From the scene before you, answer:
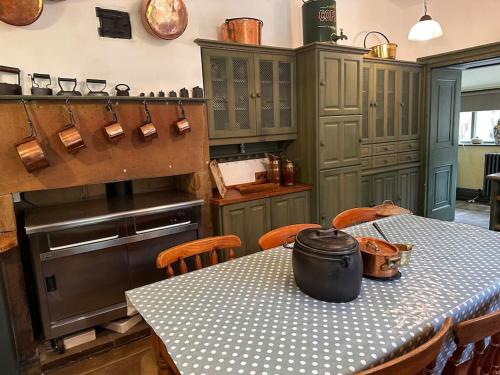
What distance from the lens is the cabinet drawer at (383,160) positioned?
397cm

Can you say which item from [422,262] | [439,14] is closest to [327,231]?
[422,262]

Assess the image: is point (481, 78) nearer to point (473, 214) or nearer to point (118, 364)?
point (473, 214)

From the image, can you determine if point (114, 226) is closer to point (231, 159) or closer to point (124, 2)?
point (231, 159)

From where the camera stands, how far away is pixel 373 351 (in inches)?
37.4

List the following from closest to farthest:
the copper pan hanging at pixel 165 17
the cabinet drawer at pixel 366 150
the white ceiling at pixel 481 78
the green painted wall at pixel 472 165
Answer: the copper pan hanging at pixel 165 17 < the cabinet drawer at pixel 366 150 < the white ceiling at pixel 481 78 < the green painted wall at pixel 472 165

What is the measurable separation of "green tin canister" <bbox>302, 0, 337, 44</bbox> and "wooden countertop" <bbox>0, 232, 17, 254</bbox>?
2.79m

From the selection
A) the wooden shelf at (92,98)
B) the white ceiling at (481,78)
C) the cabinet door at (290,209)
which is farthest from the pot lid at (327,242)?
the white ceiling at (481,78)

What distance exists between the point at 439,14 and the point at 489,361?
4216mm

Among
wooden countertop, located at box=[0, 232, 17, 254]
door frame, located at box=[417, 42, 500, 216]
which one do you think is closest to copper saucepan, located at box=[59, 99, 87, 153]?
wooden countertop, located at box=[0, 232, 17, 254]

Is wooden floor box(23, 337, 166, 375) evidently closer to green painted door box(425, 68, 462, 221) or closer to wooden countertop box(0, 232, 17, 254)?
wooden countertop box(0, 232, 17, 254)

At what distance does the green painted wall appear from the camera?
240 inches

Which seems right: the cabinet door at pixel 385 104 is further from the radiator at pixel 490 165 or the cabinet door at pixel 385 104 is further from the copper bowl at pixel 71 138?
the copper bowl at pixel 71 138

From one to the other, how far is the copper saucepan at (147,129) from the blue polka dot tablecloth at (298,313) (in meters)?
1.23

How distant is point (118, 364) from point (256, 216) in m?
1.46
